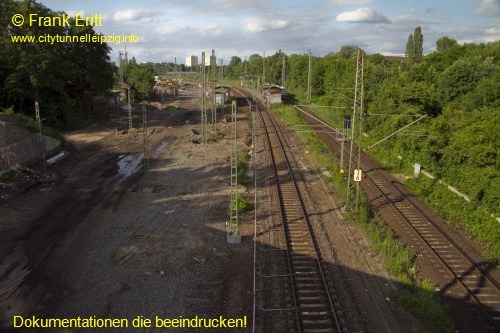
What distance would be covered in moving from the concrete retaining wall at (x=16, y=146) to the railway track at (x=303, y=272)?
18.3m

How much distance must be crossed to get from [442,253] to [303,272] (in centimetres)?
642

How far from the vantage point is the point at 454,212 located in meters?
20.5

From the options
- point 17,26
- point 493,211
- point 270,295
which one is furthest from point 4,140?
point 493,211

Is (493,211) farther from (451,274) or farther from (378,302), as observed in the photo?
(378,302)

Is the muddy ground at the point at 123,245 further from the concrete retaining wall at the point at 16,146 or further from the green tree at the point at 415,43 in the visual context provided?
the green tree at the point at 415,43

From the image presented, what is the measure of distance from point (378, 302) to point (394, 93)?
26.9 meters


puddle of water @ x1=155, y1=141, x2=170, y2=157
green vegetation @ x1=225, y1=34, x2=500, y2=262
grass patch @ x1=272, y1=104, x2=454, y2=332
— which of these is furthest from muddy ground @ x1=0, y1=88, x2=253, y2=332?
green vegetation @ x1=225, y1=34, x2=500, y2=262

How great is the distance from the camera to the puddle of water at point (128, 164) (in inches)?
1147

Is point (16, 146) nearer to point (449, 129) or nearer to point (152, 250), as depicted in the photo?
point (152, 250)

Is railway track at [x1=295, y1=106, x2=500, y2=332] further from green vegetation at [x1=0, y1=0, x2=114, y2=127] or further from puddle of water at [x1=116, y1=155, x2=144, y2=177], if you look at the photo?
green vegetation at [x1=0, y1=0, x2=114, y2=127]

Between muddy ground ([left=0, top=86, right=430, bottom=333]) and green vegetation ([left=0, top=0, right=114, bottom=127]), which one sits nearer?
muddy ground ([left=0, top=86, right=430, bottom=333])

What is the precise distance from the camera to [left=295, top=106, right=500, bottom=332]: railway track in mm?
13234

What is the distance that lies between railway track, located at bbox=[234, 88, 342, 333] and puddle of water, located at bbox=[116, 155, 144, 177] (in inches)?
433

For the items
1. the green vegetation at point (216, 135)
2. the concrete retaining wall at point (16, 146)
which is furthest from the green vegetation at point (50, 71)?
the green vegetation at point (216, 135)
